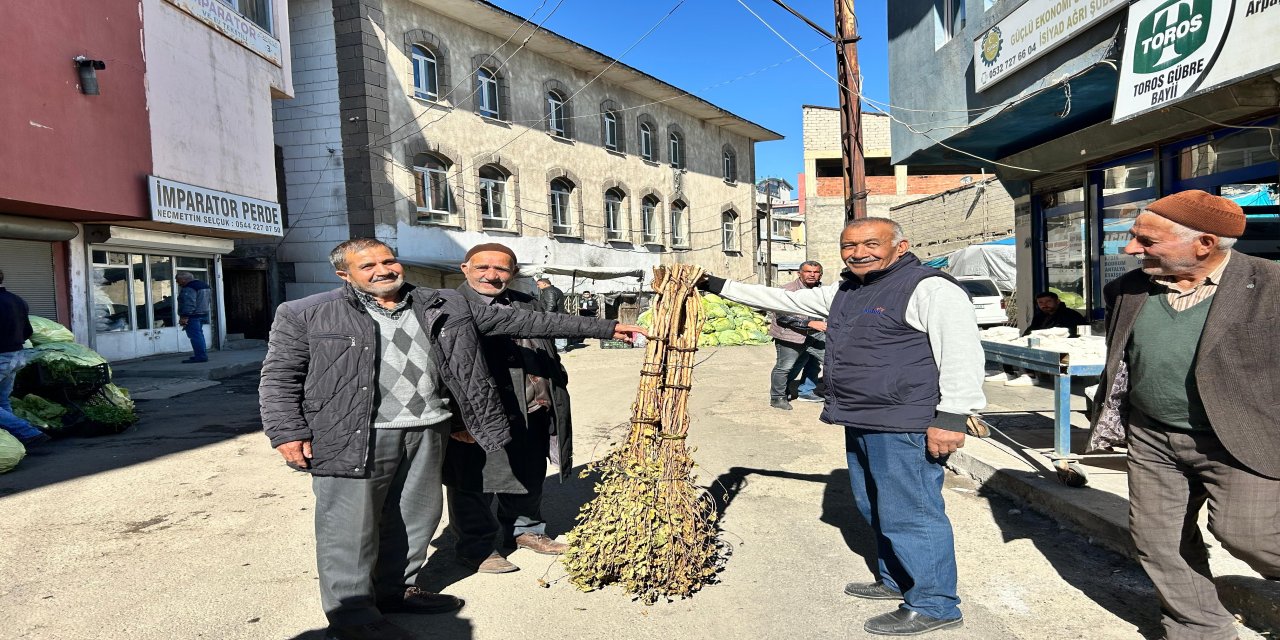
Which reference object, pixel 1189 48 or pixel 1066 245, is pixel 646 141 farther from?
pixel 1189 48

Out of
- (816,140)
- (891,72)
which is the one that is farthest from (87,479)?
(816,140)

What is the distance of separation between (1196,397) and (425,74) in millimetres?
19904

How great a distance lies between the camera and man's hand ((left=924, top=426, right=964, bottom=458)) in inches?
122

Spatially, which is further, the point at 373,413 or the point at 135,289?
the point at 135,289

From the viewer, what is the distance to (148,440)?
784cm

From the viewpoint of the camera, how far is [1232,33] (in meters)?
6.10

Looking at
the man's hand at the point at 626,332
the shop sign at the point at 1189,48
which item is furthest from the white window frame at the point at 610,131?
the man's hand at the point at 626,332

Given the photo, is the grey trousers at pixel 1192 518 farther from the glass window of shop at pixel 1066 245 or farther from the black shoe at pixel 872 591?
the glass window of shop at pixel 1066 245

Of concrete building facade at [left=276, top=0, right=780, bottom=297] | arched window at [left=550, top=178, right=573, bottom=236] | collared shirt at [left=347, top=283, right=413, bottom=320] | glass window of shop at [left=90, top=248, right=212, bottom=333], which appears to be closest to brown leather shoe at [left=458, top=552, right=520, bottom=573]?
collared shirt at [left=347, top=283, right=413, bottom=320]

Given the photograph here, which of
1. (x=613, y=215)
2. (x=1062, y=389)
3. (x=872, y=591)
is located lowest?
(x=872, y=591)

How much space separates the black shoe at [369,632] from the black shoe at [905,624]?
196 cm

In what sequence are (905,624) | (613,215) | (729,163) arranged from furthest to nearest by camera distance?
(729,163)
(613,215)
(905,624)

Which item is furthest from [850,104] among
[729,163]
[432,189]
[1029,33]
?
[729,163]

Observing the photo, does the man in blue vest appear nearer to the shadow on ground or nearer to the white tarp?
the shadow on ground
